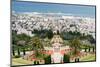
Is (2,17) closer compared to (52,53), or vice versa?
(2,17)

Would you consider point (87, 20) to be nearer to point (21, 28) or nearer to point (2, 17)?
point (21, 28)

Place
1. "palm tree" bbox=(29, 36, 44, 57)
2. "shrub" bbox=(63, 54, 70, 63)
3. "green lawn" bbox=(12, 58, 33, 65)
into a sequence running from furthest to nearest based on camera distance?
1. "shrub" bbox=(63, 54, 70, 63)
2. "palm tree" bbox=(29, 36, 44, 57)
3. "green lawn" bbox=(12, 58, 33, 65)

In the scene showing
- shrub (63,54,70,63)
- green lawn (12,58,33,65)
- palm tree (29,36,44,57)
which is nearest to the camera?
green lawn (12,58,33,65)

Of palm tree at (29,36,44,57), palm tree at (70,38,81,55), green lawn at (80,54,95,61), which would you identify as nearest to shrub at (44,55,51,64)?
palm tree at (29,36,44,57)

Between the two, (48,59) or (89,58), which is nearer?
(48,59)

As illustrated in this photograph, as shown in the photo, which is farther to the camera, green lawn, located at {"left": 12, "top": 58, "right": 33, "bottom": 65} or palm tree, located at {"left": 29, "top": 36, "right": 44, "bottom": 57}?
palm tree, located at {"left": 29, "top": 36, "right": 44, "bottom": 57}

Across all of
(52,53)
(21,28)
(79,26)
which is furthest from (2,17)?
(79,26)

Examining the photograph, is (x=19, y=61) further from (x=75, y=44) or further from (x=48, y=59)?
(x=75, y=44)

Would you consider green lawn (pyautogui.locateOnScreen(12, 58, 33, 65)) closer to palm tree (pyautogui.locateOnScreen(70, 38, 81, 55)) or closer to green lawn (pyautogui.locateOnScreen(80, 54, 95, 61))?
palm tree (pyautogui.locateOnScreen(70, 38, 81, 55))

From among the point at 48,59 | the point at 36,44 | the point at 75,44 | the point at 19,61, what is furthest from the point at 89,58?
the point at 19,61

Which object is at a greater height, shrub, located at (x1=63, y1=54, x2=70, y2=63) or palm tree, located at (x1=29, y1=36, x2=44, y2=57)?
palm tree, located at (x1=29, y1=36, x2=44, y2=57)

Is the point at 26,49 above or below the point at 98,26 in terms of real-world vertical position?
below
